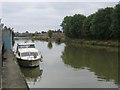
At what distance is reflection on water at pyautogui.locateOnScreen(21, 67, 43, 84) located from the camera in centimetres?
2591

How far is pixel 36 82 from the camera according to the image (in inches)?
954

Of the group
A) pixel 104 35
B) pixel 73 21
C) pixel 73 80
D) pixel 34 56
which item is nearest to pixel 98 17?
pixel 104 35

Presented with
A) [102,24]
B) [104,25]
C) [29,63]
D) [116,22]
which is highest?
[116,22]

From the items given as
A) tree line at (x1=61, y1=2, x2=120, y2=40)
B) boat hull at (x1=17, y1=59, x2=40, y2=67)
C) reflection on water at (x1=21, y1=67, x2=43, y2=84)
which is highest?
tree line at (x1=61, y1=2, x2=120, y2=40)

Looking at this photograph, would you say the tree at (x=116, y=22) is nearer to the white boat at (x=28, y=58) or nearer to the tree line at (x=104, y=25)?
the tree line at (x=104, y=25)

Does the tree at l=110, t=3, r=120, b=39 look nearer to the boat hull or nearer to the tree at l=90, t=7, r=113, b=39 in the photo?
the tree at l=90, t=7, r=113, b=39

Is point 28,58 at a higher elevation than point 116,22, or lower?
lower

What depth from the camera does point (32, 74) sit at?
28688 millimetres

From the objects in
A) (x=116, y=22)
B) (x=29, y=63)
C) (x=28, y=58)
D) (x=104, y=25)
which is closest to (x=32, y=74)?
(x=29, y=63)

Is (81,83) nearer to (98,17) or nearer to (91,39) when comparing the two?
(98,17)

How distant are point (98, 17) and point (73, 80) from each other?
5925 centimetres

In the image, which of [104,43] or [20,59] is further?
[104,43]

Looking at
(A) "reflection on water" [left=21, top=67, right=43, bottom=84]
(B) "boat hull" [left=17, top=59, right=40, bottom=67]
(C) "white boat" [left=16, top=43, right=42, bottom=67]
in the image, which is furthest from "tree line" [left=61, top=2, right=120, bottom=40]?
(A) "reflection on water" [left=21, top=67, right=43, bottom=84]

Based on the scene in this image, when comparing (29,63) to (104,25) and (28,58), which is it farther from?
(104,25)
